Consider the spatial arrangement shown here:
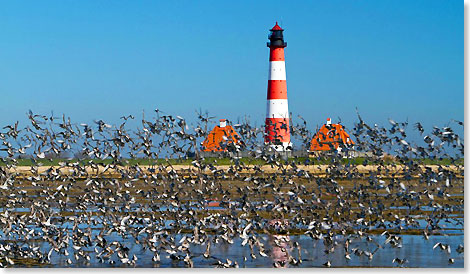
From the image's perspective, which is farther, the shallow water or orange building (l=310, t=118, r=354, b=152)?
orange building (l=310, t=118, r=354, b=152)

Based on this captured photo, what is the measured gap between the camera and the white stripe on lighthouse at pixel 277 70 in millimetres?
47625

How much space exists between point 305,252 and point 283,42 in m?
36.0

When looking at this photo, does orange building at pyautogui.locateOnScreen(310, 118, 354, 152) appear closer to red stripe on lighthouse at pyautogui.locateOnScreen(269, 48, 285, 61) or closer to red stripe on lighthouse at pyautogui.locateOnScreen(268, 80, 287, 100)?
red stripe on lighthouse at pyautogui.locateOnScreen(268, 80, 287, 100)

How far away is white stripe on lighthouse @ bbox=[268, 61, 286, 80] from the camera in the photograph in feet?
156

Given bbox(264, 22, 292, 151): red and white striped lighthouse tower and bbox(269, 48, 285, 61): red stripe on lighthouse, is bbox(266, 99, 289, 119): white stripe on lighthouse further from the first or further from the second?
bbox(269, 48, 285, 61): red stripe on lighthouse

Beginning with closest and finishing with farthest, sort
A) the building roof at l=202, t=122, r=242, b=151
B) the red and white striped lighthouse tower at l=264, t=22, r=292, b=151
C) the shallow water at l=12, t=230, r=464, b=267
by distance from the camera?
the shallow water at l=12, t=230, r=464, b=267 < the building roof at l=202, t=122, r=242, b=151 < the red and white striped lighthouse tower at l=264, t=22, r=292, b=151

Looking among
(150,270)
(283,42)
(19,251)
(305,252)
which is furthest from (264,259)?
(283,42)

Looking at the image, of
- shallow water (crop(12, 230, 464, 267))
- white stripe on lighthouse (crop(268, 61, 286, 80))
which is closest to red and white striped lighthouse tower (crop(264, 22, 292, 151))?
white stripe on lighthouse (crop(268, 61, 286, 80))

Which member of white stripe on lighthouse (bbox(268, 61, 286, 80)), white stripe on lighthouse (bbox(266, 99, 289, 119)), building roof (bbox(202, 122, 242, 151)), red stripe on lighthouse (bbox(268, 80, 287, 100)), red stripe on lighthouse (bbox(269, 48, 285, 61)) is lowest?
building roof (bbox(202, 122, 242, 151))

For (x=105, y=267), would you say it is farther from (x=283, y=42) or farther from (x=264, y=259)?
(x=283, y=42)

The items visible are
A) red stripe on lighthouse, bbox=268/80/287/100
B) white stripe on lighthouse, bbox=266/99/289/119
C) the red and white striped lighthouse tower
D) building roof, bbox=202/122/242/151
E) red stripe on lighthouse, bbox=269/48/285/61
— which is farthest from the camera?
red stripe on lighthouse, bbox=269/48/285/61

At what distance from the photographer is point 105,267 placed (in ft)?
42.6

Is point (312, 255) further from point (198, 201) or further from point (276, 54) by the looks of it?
point (276, 54)

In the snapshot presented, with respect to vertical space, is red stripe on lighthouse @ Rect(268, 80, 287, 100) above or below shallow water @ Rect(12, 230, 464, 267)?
above
